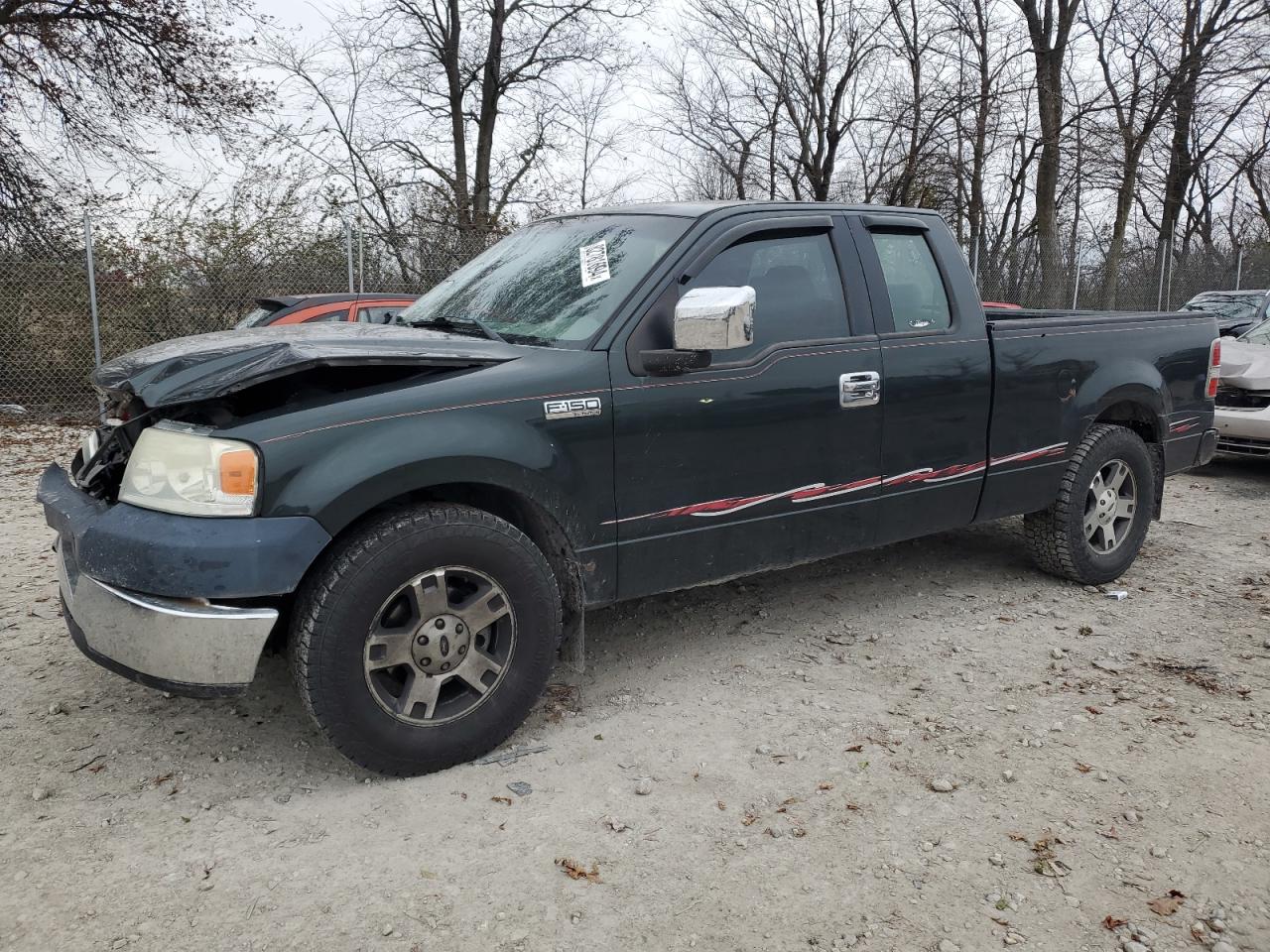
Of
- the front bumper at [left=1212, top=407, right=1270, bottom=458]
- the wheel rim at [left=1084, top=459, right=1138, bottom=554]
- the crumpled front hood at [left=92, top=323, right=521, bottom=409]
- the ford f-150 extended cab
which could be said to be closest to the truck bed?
the ford f-150 extended cab

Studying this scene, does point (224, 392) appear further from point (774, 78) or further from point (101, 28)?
point (774, 78)

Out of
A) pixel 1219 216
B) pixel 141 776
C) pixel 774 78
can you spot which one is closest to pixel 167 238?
pixel 141 776

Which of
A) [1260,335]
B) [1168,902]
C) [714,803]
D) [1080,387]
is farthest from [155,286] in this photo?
[1260,335]

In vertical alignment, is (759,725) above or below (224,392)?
below

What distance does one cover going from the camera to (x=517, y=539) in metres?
3.11

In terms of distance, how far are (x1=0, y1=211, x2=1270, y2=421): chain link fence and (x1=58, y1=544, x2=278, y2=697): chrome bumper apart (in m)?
8.90

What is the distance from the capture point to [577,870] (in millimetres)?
2621

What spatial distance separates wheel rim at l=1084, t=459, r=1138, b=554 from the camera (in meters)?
4.99

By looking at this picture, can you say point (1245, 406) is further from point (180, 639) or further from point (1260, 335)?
point (180, 639)

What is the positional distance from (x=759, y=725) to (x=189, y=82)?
51.3 feet

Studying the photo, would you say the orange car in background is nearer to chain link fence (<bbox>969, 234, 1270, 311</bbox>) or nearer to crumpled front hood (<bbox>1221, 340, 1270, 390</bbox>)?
crumpled front hood (<bbox>1221, 340, 1270, 390</bbox>)

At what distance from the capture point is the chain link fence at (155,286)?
35.2 ft

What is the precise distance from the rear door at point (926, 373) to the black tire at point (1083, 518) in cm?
71

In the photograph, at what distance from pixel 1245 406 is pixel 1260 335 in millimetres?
1319
